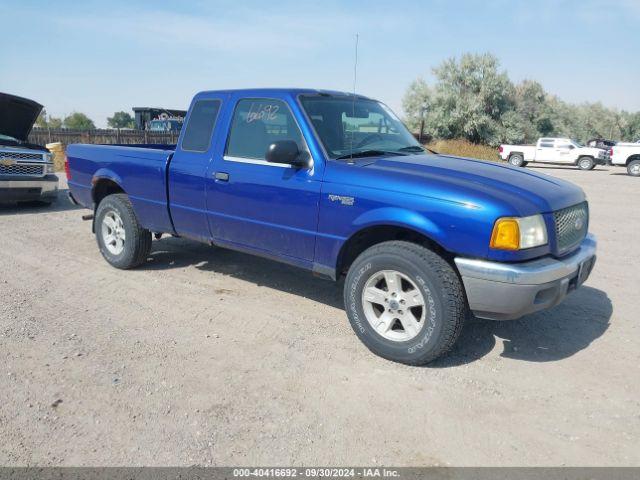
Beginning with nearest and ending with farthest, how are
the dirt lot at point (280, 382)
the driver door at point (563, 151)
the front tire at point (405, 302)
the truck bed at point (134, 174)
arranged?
1. the dirt lot at point (280, 382)
2. the front tire at point (405, 302)
3. the truck bed at point (134, 174)
4. the driver door at point (563, 151)

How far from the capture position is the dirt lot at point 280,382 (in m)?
2.81

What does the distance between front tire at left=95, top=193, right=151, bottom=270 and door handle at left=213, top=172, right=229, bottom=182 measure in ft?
5.02

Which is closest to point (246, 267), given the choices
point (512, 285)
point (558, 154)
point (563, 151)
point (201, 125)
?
point (201, 125)

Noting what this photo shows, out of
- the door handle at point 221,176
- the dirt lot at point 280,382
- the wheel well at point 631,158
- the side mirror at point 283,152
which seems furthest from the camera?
the wheel well at point 631,158

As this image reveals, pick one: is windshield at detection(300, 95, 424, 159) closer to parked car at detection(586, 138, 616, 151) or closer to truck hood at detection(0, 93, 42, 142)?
truck hood at detection(0, 93, 42, 142)

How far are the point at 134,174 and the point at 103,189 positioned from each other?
0.94 m

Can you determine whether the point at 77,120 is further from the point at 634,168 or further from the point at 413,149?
the point at 413,149

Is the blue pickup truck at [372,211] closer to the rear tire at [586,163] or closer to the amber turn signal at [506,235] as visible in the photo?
the amber turn signal at [506,235]

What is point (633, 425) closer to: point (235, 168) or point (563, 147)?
point (235, 168)

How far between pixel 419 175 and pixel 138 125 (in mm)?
34159

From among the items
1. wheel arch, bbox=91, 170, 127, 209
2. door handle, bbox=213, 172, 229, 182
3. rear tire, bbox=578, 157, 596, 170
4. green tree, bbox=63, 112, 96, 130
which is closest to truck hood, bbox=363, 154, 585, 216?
door handle, bbox=213, 172, 229, 182

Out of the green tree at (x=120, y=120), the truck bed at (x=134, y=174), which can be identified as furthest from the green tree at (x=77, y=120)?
the truck bed at (x=134, y=174)

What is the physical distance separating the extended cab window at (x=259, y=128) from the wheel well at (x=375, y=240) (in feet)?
2.95

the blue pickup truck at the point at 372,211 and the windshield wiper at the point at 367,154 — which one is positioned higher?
the windshield wiper at the point at 367,154
